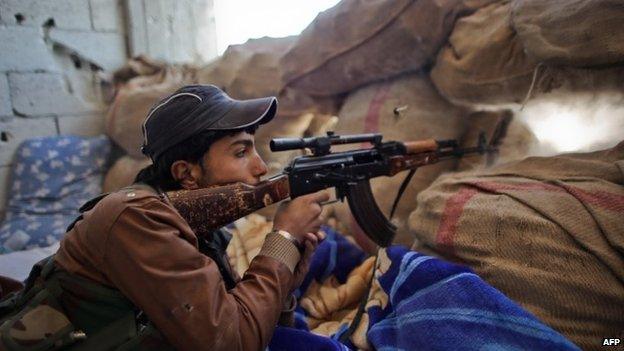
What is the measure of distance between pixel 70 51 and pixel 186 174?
8.40 ft

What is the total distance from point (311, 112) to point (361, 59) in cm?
54

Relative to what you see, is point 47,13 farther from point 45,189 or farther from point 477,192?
point 477,192

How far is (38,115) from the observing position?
2736 mm

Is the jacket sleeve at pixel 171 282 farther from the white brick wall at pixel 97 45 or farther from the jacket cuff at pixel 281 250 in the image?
the white brick wall at pixel 97 45

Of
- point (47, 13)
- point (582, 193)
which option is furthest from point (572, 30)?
point (47, 13)

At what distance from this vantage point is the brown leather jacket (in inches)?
26.2

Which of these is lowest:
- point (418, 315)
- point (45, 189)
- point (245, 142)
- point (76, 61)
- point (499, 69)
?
point (45, 189)

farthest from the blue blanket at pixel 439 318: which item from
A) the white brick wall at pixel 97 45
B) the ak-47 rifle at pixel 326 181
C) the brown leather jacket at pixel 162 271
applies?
the white brick wall at pixel 97 45

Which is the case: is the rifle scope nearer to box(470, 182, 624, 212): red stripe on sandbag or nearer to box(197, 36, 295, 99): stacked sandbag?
box(470, 182, 624, 212): red stripe on sandbag

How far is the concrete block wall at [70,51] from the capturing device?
8.52ft

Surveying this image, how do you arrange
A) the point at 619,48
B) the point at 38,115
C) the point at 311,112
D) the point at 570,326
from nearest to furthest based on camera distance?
1. the point at 570,326
2. the point at 619,48
3. the point at 311,112
4. the point at 38,115

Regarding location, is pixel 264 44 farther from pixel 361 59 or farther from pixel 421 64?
pixel 421 64

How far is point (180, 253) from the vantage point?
69cm

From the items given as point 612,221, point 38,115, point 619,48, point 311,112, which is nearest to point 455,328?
point 612,221
